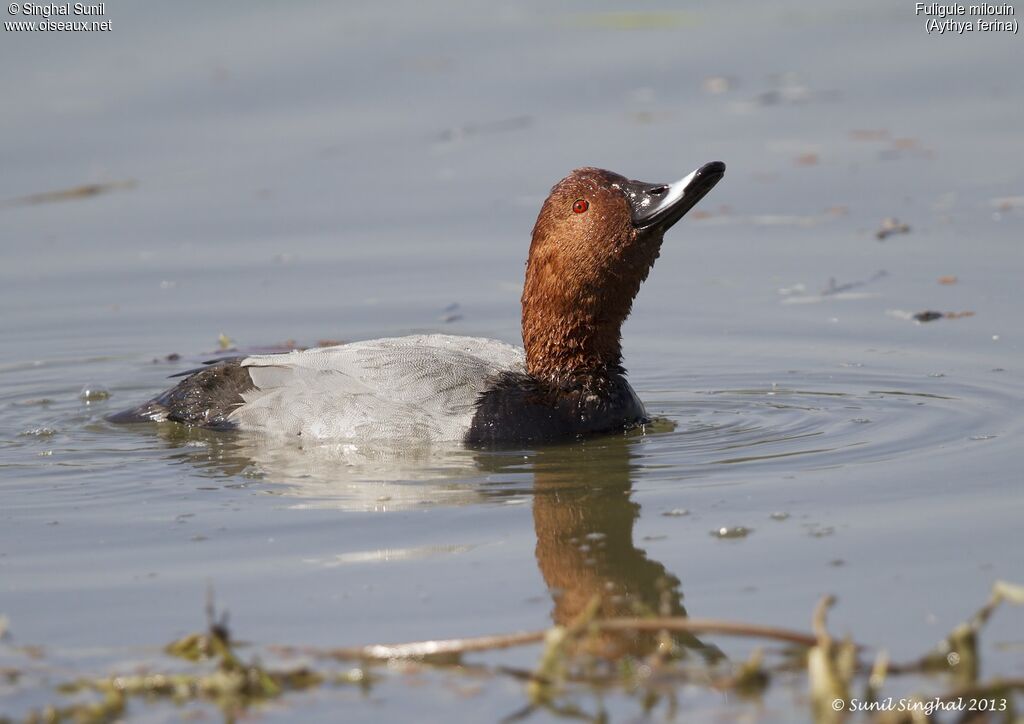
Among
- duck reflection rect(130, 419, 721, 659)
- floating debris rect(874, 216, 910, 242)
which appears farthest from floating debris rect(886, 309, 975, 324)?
duck reflection rect(130, 419, 721, 659)

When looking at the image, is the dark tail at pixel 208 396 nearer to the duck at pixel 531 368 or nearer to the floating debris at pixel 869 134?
the duck at pixel 531 368

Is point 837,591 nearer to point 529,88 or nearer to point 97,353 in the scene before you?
point 97,353

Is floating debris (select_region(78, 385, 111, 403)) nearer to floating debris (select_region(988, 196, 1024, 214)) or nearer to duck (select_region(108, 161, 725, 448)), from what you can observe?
duck (select_region(108, 161, 725, 448))

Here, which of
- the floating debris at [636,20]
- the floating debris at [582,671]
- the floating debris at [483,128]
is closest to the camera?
the floating debris at [582,671]

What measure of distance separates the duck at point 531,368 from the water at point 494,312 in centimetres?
25

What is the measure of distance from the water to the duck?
9.8 inches

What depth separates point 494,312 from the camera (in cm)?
1123

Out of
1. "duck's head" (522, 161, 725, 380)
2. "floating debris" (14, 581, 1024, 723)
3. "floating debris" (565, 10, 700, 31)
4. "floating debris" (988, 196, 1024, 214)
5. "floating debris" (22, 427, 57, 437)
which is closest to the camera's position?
"floating debris" (14, 581, 1024, 723)

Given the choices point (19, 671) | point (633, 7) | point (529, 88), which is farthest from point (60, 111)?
point (19, 671)

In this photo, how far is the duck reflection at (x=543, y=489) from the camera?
20.1 ft

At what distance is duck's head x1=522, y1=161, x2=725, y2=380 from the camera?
8.62 m

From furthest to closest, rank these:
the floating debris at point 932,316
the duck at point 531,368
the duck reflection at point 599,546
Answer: the floating debris at point 932,316, the duck at point 531,368, the duck reflection at point 599,546

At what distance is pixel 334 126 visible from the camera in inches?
586

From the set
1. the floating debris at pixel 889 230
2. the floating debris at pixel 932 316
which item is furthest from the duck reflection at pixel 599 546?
the floating debris at pixel 889 230
